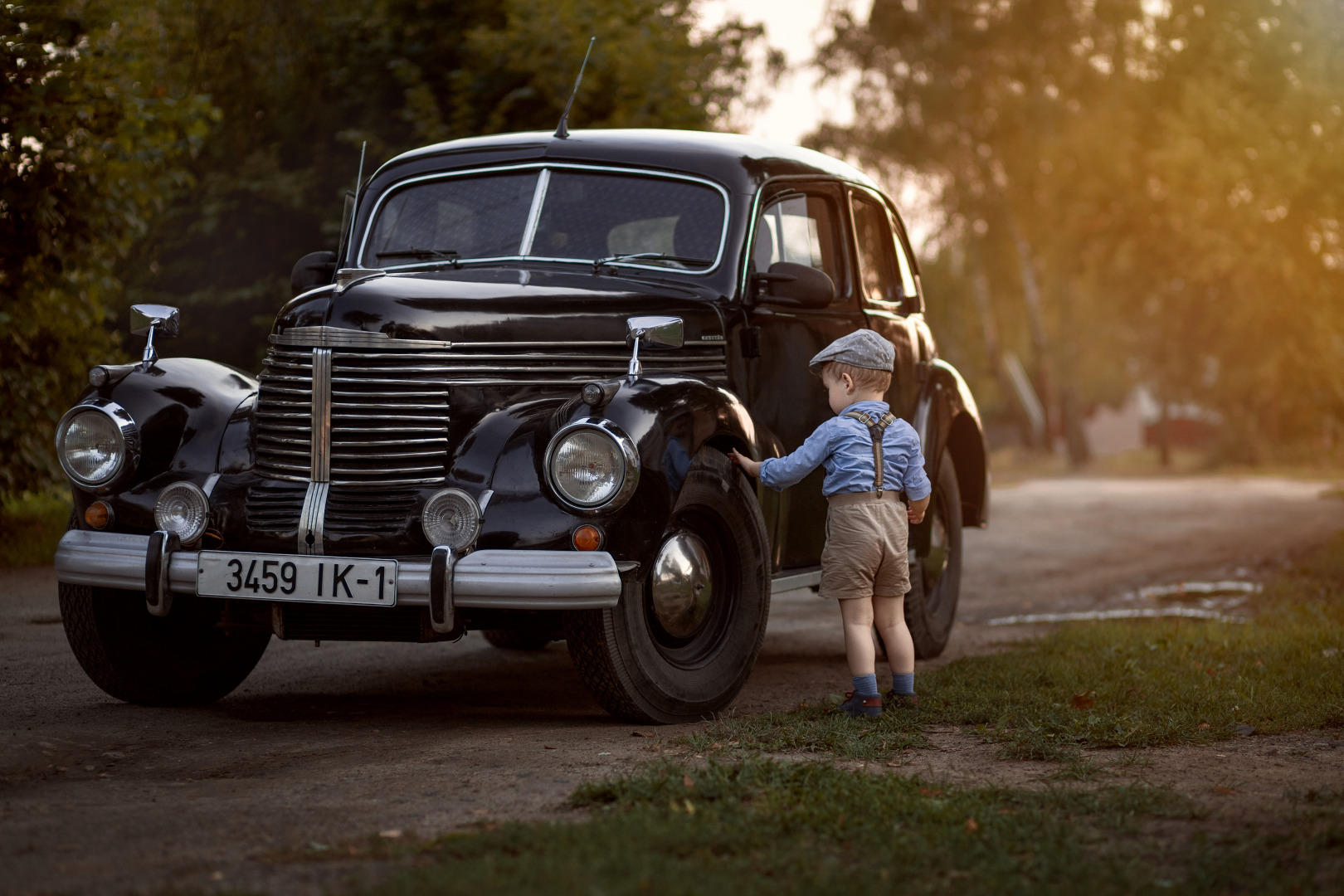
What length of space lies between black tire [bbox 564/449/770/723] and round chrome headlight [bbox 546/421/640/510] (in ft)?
1.09

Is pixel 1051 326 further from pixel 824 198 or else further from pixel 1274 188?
pixel 824 198

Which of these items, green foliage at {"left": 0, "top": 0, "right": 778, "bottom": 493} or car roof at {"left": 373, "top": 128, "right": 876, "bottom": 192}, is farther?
green foliage at {"left": 0, "top": 0, "right": 778, "bottom": 493}

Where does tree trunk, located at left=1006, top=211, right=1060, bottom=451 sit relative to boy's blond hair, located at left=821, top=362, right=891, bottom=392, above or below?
above

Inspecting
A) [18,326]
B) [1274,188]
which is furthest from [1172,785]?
[1274,188]

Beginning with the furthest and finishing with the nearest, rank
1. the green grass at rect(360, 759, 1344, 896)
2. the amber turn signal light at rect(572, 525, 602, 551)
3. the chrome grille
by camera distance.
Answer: the chrome grille → the amber turn signal light at rect(572, 525, 602, 551) → the green grass at rect(360, 759, 1344, 896)

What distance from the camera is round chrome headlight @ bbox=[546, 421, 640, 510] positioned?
197 inches

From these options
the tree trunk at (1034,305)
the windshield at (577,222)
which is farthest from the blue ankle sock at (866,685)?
the tree trunk at (1034,305)

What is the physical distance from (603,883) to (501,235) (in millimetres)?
3609

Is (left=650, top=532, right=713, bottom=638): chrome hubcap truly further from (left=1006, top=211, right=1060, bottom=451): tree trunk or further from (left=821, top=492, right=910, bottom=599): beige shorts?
(left=1006, top=211, right=1060, bottom=451): tree trunk

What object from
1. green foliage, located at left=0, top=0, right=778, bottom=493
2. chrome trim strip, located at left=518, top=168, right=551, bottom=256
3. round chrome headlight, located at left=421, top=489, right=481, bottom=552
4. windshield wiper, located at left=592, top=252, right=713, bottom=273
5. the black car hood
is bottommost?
round chrome headlight, located at left=421, top=489, right=481, bottom=552

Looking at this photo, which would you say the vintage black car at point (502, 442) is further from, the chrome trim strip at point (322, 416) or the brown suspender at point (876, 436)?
the brown suspender at point (876, 436)

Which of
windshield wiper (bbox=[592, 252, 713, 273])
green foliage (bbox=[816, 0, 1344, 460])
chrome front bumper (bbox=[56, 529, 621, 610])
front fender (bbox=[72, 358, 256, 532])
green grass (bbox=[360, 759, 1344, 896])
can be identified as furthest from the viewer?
green foliage (bbox=[816, 0, 1344, 460])

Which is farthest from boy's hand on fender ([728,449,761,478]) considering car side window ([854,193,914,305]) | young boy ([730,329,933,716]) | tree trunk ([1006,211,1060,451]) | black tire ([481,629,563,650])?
tree trunk ([1006,211,1060,451])

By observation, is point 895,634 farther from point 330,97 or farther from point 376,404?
point 330,97
